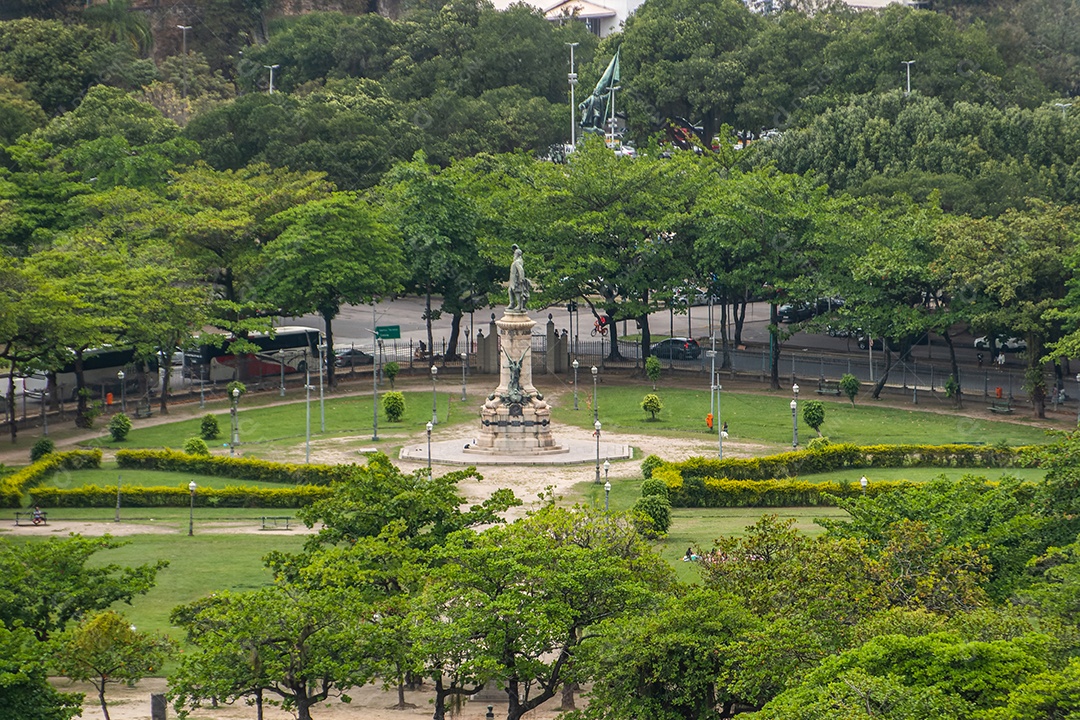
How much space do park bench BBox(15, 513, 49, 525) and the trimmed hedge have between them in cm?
2194

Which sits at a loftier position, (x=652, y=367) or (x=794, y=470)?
(x=652, y=367)

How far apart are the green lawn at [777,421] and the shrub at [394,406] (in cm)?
727

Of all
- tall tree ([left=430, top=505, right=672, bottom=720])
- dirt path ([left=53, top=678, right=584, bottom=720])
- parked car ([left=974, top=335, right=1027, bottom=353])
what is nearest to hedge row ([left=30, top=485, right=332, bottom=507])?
dirt path ([left=53, top=678, right=584, bottom=720])

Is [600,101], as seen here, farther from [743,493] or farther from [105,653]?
[105,653]

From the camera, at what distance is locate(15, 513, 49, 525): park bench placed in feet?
209

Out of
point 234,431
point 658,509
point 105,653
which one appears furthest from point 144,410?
point 105,653

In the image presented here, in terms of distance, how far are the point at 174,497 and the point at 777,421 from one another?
28408 mm

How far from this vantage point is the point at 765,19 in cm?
13700

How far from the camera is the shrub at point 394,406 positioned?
83.1 meters


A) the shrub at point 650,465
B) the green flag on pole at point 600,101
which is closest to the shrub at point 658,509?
the shrub at point 650,465

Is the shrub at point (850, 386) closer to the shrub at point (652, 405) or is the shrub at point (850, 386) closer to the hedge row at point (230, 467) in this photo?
the shrub at point (652, 405)

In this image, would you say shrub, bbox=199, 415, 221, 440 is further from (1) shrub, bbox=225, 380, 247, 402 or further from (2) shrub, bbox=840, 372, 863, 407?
(2) shrub, bbox=840, 372, 863, 407

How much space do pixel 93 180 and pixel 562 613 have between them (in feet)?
227

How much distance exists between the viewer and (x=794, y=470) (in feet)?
233
